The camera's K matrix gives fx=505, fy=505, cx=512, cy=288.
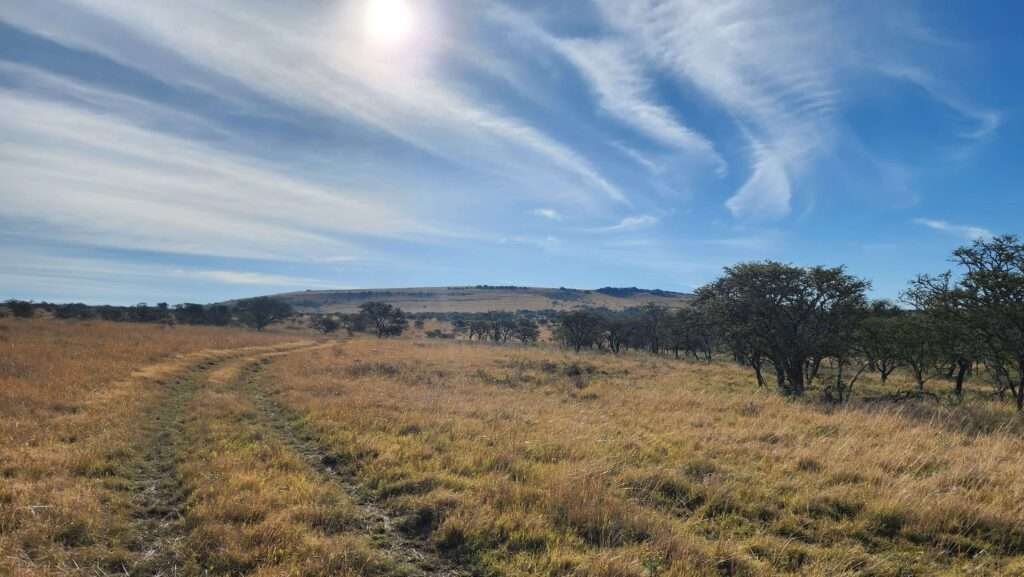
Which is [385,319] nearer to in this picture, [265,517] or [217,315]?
[217,315]

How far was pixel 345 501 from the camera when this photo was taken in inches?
310

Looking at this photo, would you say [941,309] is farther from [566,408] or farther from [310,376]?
[310,376]

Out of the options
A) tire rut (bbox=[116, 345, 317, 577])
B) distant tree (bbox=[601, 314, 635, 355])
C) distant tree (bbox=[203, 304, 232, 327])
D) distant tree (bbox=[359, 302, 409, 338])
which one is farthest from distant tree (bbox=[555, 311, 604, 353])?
distant tree (bbox=[203, 304, 232, 327])

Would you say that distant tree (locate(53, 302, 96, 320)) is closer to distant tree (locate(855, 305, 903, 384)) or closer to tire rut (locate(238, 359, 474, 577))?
tire rut (locate(238, 359, 474, 577))

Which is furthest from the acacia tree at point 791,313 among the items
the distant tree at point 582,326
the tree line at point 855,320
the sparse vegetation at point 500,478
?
the distant tree at point 582,326

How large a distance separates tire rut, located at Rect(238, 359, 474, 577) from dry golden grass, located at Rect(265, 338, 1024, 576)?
0.24 m

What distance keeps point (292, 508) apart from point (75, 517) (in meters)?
2.73

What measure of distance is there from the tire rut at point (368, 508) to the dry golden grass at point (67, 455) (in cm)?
292

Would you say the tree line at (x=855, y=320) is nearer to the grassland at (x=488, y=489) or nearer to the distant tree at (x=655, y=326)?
the grassland at (x=488, y=489)

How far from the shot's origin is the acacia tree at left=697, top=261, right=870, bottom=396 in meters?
25.2

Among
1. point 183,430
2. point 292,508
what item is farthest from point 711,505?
point 183,430

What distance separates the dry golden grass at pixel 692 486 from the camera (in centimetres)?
624

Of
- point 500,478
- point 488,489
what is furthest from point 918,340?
point 488,489

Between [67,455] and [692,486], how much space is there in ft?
37.3
